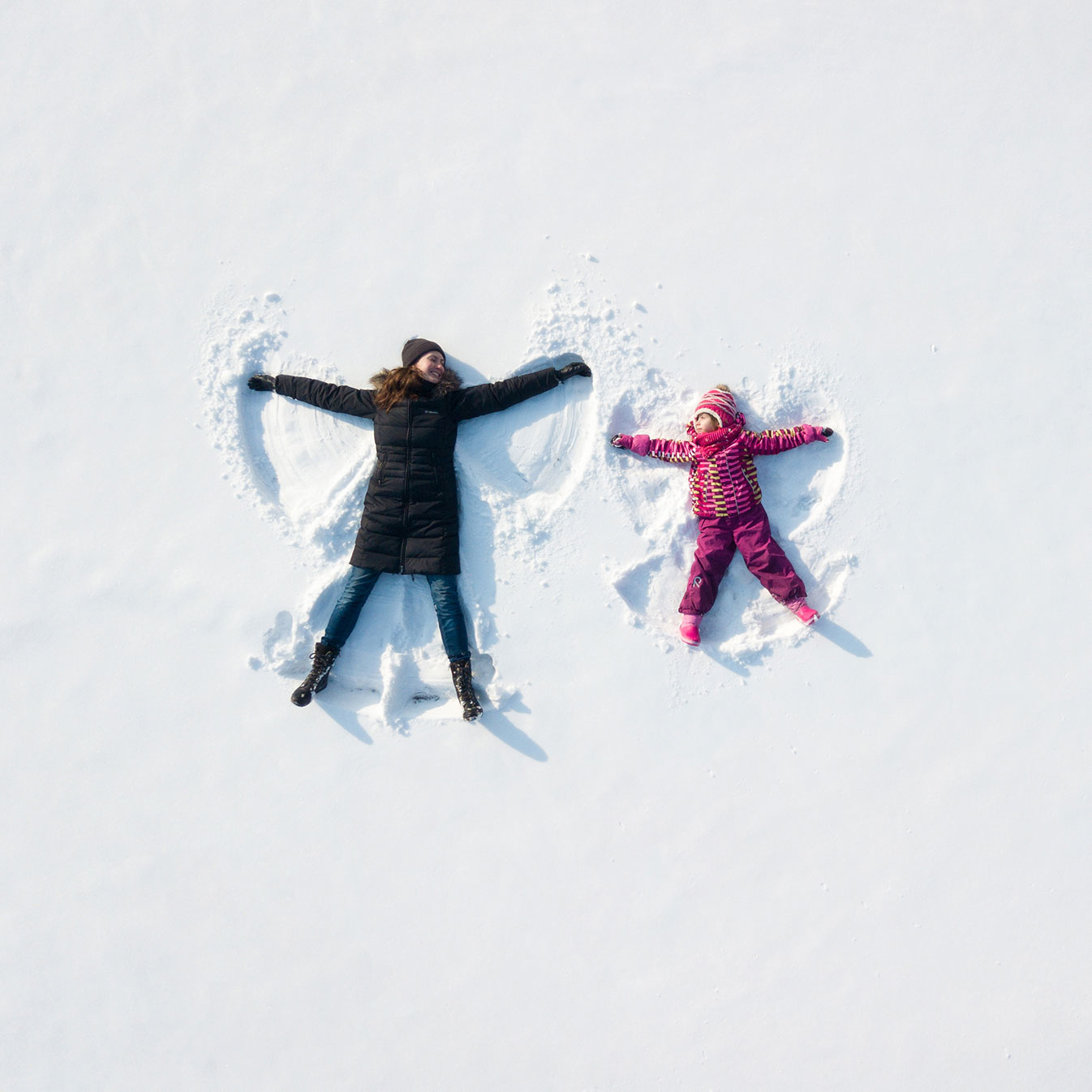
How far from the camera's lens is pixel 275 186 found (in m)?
3.00

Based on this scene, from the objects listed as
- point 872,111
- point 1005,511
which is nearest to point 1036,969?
point 1005,511

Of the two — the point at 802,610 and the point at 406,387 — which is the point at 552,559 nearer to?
the point at 406,387

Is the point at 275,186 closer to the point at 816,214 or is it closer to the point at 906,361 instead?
the point at 816,214

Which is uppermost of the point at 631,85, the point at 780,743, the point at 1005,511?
the point at 631,85

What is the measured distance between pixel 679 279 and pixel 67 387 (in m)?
2.90

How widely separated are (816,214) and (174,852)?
425 centimetres

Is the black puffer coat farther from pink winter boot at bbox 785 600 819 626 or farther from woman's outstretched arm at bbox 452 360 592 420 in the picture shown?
pink winter boot at bbox 785 600 819 626

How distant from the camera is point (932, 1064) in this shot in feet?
10.1

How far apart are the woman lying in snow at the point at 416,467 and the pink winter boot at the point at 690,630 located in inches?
40.0

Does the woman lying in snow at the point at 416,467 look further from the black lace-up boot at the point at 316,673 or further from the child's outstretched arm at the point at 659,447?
the child's outstretched arm at the point at 659,447

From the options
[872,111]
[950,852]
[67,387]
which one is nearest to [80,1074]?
[67,387]

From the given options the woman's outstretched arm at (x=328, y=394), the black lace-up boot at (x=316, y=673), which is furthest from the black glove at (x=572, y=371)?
the black lace-up boot at (x=316, y=673)

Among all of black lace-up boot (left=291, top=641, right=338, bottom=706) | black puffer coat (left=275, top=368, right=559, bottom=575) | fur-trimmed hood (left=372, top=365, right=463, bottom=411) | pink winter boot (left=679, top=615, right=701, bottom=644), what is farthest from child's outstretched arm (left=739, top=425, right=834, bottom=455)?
black lace-up boot (left=291, top=641, right=338, bottom=706)

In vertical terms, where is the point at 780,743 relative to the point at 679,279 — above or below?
below
